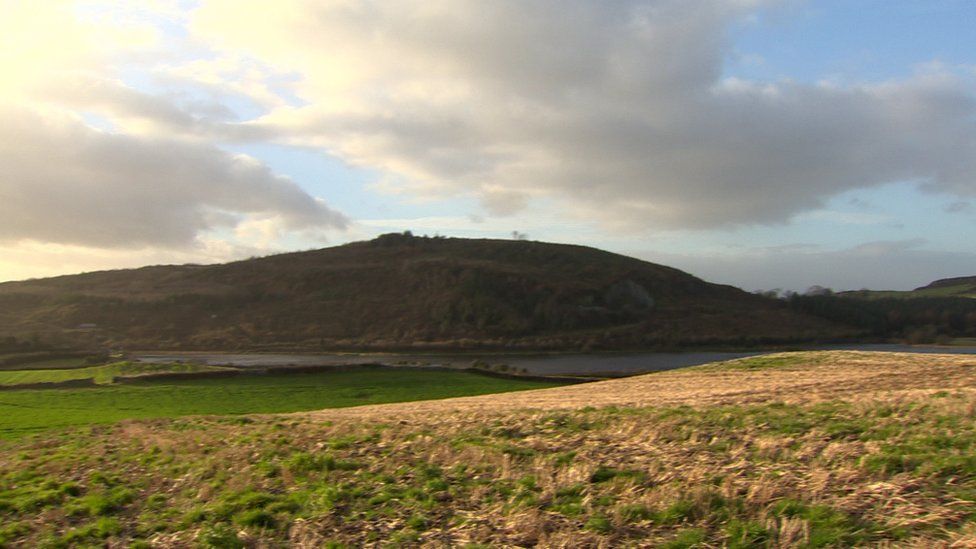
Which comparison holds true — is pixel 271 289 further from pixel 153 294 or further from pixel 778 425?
pixel 778 425

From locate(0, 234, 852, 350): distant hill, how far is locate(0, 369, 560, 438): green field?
61695 mm

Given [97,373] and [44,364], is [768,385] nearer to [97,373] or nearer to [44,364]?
[97,373]

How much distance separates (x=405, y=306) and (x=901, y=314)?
95460 millimetres

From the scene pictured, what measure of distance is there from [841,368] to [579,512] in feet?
83.7

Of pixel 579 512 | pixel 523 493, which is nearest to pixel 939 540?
pixel 579 512

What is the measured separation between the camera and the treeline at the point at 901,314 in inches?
4284

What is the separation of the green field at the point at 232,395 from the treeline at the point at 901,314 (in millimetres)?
90272

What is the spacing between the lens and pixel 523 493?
337 inches

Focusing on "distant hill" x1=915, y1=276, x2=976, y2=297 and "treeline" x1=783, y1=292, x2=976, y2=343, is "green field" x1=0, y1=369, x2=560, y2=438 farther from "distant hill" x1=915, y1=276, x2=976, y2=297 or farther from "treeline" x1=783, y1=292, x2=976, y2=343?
"distant hill" x1=915, y1=276, x2=976, y2=297

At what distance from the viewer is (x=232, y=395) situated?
133 ft

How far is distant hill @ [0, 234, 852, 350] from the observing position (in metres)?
118

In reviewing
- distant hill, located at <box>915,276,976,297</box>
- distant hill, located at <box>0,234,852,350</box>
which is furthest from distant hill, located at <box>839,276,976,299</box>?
distant hill, located at <box>0,234,852,350</box>

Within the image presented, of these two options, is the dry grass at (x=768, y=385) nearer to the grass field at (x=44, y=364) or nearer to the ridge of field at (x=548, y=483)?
the ridge of field at (x=548, y=483)

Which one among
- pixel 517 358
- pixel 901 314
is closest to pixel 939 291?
pixel 901 314
